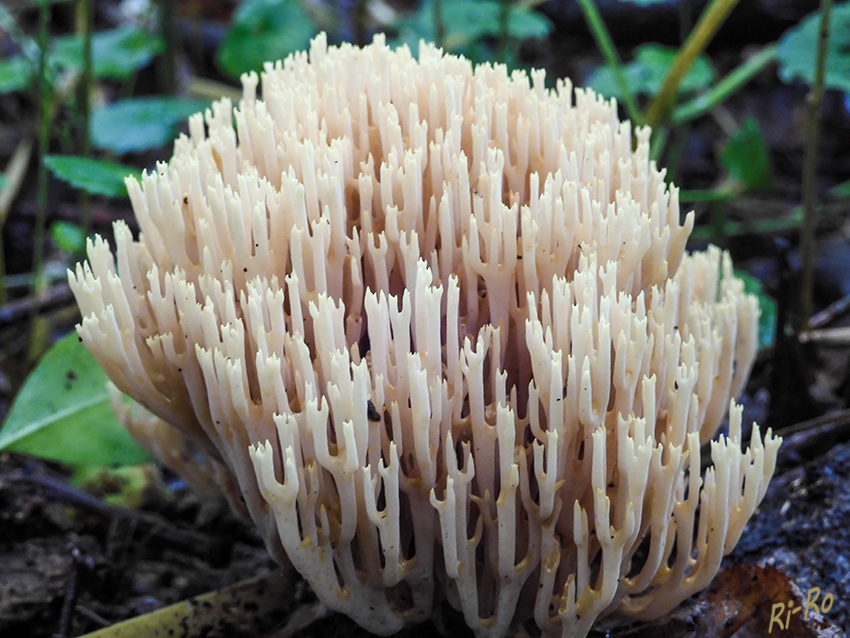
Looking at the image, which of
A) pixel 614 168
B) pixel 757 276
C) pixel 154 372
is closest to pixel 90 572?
pixel 154 372

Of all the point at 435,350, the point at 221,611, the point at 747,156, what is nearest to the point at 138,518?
the point at 221,611

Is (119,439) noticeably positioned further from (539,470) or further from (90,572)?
(539,470)

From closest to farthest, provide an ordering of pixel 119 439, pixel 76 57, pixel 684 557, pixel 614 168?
pixel 684 557 → pixel 614 168 → pixel 119 439 → pixel 76 57

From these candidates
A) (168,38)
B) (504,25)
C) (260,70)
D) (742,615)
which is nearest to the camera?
(742,615)

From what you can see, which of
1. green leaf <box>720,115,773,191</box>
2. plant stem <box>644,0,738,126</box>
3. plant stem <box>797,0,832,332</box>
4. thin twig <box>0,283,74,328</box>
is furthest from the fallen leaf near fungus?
thin twig <box>0,283,74,328</box>

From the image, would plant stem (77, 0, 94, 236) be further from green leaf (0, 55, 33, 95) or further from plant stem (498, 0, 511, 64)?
plant stem (498, 0, 511, 64)

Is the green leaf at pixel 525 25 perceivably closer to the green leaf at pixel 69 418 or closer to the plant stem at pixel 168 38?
the plant stem at pixel 168 38

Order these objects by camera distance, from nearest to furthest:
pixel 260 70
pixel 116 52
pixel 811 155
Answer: pixel 811 155 → pixel 260 70 → pixel 116 52

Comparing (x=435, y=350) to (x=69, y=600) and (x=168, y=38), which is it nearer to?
(x=69, y=600)
